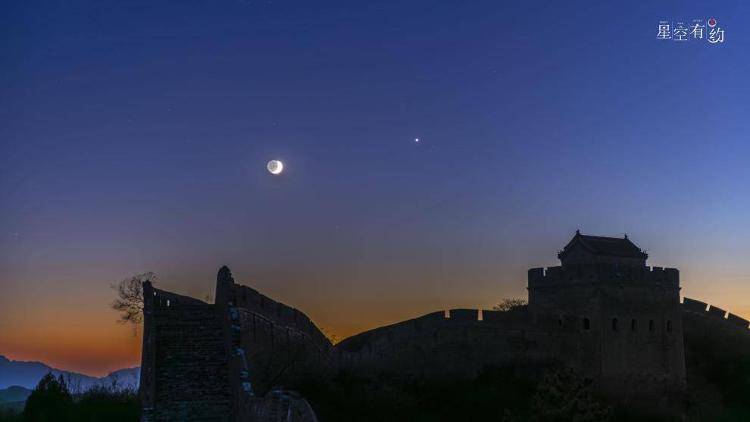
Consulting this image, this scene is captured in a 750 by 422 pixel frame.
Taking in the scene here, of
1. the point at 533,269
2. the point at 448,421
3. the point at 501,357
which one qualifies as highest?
the point at 533,269

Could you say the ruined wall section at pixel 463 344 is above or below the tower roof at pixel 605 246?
below

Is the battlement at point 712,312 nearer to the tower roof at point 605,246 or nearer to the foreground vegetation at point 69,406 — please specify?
the tower roof at point 605,246

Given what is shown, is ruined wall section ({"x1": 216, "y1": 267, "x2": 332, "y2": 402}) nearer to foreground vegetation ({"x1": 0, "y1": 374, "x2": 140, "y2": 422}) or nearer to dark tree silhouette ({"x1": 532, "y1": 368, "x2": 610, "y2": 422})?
foreground vegetation ({"x1": 0, "y1": 374, "x2": 140, "y2": 422})

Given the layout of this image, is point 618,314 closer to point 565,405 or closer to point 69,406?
point 565,405

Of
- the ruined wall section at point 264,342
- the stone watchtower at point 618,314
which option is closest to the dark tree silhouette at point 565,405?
the ruined wall section at point 264,342

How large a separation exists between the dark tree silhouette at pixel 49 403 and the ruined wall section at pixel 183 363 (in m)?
6.37

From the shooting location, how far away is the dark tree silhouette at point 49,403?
2849 centimetres

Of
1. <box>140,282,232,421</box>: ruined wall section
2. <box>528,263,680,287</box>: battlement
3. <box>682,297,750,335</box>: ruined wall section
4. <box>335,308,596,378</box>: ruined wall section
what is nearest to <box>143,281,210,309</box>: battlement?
<box>140,282,232,421</box>: ruined wall section

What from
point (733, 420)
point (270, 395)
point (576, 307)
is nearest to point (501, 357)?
point (576, 307)

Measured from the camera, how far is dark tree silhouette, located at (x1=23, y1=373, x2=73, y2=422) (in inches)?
1122

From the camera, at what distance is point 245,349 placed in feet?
76.2

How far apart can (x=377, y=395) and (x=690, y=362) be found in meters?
24.0

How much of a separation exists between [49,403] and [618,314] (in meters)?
22.9

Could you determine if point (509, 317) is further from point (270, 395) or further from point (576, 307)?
point (270, 395)
